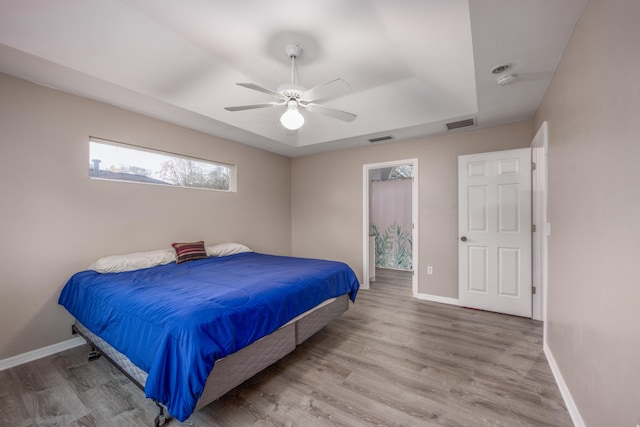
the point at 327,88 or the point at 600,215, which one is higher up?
the point at 327,88

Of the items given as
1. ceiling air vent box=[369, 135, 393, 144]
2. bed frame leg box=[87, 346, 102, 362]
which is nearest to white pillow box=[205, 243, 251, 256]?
bed frame leg box=[87, 346, 102, 362]

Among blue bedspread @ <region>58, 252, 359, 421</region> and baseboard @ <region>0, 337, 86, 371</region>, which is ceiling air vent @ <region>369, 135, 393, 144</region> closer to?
blue bedspread @ <region>58, 252, 359, 421</region>

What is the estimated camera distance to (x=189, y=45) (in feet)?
7.67

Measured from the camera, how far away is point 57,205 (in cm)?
248

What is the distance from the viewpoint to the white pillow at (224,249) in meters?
3.52

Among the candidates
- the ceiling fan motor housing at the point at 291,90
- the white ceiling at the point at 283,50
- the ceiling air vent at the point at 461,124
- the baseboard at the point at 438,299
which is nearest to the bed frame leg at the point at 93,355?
the white ceiling at the point at 283,50

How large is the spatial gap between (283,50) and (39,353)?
3.54 m

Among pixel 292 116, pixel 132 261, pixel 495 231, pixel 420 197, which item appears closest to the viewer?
pixel 292 116

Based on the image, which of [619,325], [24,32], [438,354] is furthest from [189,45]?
[438,354]

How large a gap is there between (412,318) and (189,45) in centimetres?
371

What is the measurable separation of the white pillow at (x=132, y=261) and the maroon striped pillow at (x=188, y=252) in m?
0.08

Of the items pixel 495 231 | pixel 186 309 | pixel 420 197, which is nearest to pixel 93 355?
pixel 186 309

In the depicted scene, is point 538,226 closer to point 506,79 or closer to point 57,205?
point 506,79

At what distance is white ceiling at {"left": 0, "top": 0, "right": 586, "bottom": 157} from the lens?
1.79 m
